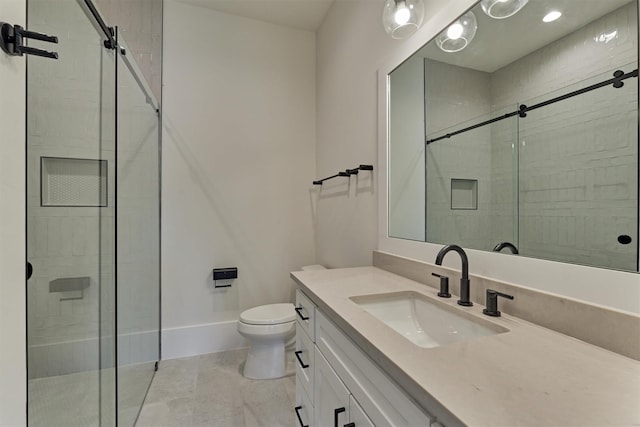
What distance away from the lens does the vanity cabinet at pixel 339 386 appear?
646 millimetres

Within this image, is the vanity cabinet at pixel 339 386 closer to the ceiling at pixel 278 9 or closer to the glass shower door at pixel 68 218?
the glass shower door at pixel 68 218

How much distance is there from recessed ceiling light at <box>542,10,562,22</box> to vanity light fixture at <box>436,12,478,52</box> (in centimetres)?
28

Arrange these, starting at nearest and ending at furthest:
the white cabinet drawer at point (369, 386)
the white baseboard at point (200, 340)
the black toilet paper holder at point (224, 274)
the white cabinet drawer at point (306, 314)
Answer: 1. the white cabinet drawer at point (369, 386)
2. the white cabinet drawer at point (306, 314)
3. the white baseboard at point (200, 340)
4. the black toilet paper holder at point (224, 274)

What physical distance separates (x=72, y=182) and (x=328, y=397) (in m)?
1.21

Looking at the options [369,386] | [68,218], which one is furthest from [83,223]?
[369,386]

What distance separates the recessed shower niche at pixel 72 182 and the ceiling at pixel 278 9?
1.84m

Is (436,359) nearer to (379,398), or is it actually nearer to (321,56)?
(379,398)

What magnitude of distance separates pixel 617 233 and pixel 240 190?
7.73 ft

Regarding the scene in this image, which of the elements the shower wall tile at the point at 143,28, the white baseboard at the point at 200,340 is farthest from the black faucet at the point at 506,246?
the white baseboard at the point at 200,340

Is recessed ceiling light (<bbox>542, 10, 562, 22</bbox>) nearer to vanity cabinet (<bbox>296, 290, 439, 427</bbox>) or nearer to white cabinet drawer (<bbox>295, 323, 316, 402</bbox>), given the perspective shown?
vanity cabinet (<bbox>296, 290, 439, 427</bbox>)

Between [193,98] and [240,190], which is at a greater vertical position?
[193,98]

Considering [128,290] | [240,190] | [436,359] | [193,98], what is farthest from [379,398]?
[193,98]
